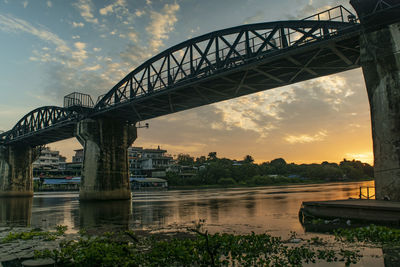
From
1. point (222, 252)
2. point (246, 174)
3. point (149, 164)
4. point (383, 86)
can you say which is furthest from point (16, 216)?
point (246, 174)

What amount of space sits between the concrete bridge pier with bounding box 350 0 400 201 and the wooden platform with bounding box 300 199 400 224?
9.61 ft

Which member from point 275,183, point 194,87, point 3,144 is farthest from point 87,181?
point 275,183

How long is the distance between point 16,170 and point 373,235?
8247 centimetres

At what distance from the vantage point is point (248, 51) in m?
30.1

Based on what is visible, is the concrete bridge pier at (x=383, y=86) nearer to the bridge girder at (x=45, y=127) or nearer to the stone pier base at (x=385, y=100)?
the stone pier base at (x=385, y=100)

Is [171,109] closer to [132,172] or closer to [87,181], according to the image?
[87,181]

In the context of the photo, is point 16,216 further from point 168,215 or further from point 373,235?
point 373,235

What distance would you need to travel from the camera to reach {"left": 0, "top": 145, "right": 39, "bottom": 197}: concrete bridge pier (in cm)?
7112

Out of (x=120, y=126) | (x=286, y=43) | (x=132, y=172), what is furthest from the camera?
(x=132, y=172)

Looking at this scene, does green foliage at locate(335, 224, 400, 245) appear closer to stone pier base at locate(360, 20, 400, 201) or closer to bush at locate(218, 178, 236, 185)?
stone pier base at locate(360, 20, 400, 201)

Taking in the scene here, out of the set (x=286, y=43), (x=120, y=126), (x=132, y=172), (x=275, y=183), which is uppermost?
(x=286, y=43)

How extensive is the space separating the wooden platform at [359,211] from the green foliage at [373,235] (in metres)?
2.95

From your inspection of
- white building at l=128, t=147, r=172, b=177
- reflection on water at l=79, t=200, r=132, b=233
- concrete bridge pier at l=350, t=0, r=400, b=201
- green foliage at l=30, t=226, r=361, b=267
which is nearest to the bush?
white building at l=128, t=147, r=172, b=177

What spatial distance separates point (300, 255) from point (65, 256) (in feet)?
23.6
